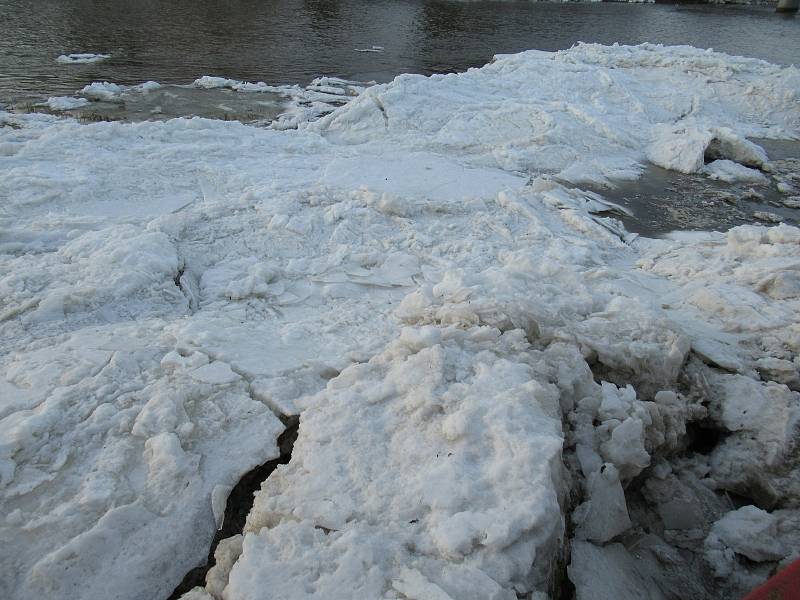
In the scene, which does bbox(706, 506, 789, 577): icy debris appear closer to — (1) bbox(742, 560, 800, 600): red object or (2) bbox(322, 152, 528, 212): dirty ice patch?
(1) bbox(742, 560, 800, 600): red object

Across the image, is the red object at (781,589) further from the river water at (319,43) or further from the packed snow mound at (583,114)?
the packed snow mound at (583,114)

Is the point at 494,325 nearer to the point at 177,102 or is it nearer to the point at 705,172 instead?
the point at 705,172

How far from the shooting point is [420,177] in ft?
21.5

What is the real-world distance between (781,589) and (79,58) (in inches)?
724

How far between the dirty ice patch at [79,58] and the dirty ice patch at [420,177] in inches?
473

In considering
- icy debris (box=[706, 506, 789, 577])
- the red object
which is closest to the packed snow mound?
icy debris (box=[706, 506, 789, 577])

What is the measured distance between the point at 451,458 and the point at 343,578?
2.32 ft

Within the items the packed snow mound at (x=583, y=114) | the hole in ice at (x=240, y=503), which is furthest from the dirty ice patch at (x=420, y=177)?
the hole in ice at (x=240, y=503)

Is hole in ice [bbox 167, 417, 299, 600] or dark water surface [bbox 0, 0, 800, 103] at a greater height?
dark water surface [bbox 0, 0, 800, 103]

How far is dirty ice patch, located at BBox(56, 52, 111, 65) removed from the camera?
14219mm

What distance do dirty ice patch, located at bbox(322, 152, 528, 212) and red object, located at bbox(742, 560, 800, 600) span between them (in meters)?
4.54

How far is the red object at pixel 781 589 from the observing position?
4.83ft

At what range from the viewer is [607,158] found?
7.89 meters

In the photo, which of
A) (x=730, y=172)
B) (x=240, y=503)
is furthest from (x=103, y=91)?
(x=730, y=172)
